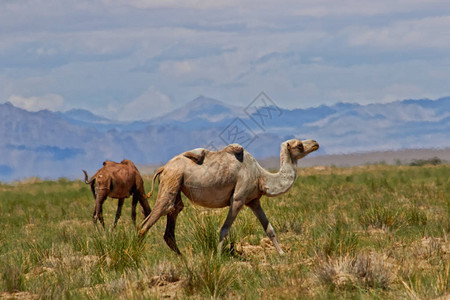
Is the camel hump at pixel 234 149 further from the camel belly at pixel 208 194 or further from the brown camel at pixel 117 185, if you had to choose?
the brown camel at pixel 117 185

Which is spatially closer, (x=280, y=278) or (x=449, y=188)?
(x=280, y=278)

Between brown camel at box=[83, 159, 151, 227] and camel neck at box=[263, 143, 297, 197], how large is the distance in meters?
5.01

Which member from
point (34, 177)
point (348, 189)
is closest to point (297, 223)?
point (348, 189)

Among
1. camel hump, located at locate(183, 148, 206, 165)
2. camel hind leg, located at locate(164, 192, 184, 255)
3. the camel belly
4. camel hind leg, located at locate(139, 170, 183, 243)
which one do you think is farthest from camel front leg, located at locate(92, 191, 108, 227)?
camel hump, located at locate(183, 148, 206, 165)

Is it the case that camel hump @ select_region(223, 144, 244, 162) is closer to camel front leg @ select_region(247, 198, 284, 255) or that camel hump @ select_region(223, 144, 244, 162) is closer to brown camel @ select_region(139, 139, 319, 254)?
brown camel @ select_region(139, 139, 319, 254)

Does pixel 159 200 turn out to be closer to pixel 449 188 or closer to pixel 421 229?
pixel 421 229

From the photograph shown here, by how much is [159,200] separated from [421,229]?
5585 mm

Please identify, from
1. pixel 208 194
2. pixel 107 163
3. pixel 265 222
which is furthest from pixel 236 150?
pixel 107 163

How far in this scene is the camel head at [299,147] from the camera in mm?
10273

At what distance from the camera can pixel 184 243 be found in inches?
430

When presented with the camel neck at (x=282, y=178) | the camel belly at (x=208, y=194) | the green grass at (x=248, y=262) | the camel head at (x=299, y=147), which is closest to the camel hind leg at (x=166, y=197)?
the camel belly at (x=208, y=194)

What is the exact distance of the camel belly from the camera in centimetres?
953

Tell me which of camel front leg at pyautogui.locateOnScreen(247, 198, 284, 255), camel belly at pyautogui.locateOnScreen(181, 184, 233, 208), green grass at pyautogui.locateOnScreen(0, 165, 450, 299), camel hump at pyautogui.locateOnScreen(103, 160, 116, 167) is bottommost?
green grass at pyautogui.locateOnScreen(0, 165, 450, 299)

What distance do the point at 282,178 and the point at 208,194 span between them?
1.30 meters
